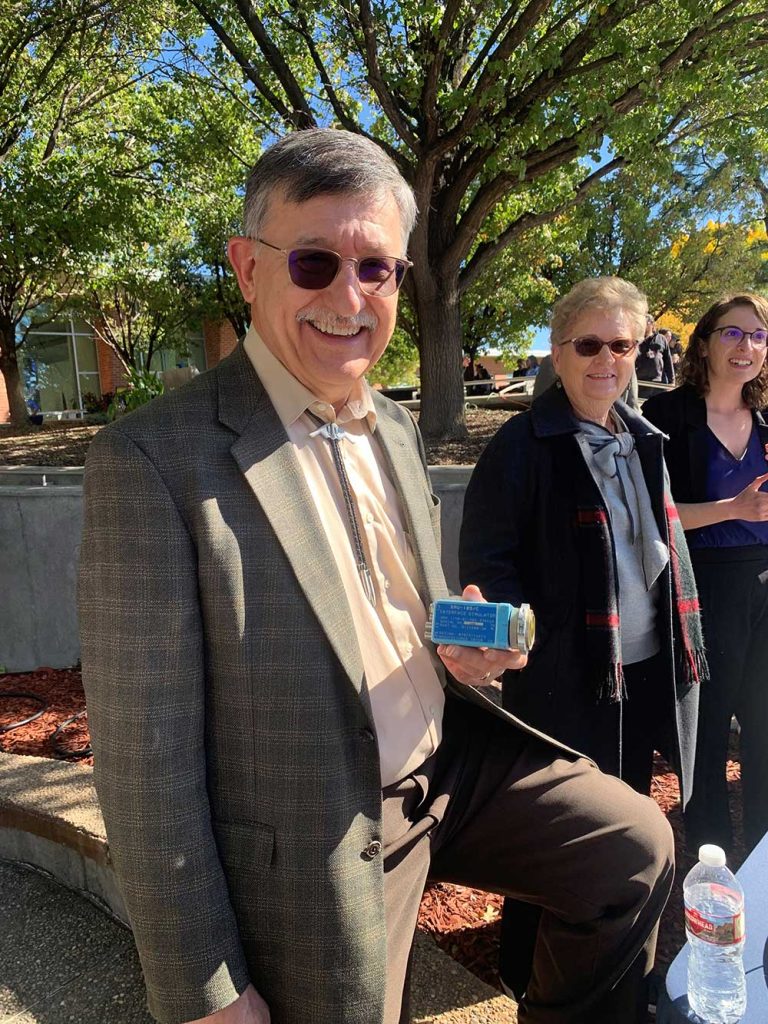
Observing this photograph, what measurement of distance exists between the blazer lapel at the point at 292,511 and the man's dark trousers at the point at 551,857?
48 centimetres

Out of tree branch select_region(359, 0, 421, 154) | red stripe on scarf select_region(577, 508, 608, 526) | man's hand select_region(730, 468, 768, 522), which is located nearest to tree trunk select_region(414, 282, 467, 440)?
tree branch select_region(359, 0, 421, 154)

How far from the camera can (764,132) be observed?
7.23 meters

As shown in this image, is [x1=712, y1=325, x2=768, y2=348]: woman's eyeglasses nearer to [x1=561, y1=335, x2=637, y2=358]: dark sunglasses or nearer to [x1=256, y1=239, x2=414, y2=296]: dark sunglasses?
[x1=561, y1=335, x2=637, y2=358]: dark sunglasses

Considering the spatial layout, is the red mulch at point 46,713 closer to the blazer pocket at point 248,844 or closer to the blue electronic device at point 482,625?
the blazer pocket at point 248,844

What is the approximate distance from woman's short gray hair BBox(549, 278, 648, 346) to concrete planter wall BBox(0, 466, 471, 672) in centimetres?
257

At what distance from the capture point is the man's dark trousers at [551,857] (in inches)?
68.5

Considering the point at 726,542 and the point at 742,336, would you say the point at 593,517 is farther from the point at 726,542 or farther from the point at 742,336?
the point at 742,336

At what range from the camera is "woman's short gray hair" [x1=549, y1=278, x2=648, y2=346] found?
8.34ft

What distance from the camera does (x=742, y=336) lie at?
295cm

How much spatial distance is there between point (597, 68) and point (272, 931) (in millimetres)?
7449

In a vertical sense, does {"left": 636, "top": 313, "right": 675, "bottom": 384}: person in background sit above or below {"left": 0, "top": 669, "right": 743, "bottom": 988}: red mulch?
above

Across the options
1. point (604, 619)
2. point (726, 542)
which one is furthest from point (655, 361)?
point (604, 619)

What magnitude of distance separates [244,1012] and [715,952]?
100 cm

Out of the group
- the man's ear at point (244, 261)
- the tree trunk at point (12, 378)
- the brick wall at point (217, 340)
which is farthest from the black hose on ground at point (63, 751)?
the brick wall at point (217, 340)
